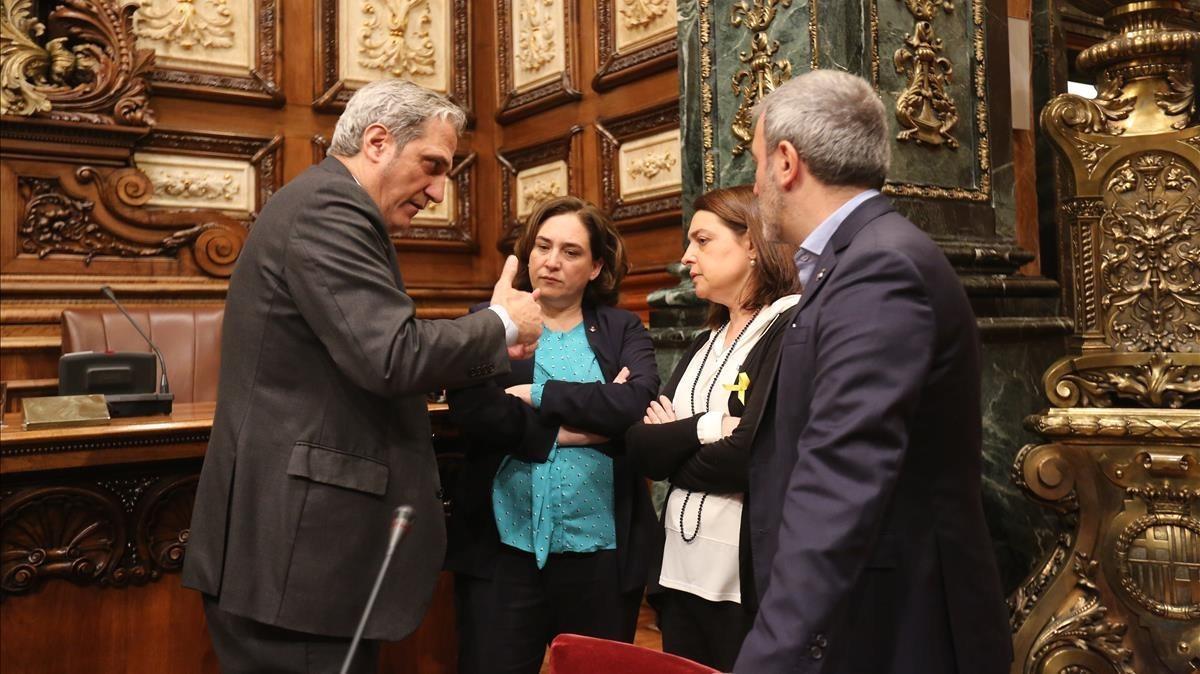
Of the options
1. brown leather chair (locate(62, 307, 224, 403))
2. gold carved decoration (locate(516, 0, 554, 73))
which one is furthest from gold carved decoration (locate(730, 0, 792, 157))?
gold carved decoration (locate(516, 0, 554, 73))

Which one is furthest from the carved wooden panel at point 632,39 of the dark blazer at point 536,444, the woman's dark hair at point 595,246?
the dark blazer at point 536,444

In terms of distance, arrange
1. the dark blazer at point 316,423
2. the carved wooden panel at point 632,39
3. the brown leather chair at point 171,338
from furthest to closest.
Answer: the carved wooden panel at point 632,39 < the brown leather chair at point 171,338 < the dark blazer at point 316,423

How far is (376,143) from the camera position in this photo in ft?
6.13

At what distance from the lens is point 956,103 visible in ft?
9.88

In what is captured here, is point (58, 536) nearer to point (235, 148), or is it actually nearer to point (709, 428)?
point (709, 428)

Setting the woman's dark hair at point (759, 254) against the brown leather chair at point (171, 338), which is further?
the brown leather chair at point (171, 338)

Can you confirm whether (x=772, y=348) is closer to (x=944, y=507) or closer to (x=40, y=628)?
(x=944, y=507)

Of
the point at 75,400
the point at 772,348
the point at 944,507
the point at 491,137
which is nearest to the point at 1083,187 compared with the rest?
the point at 772,348

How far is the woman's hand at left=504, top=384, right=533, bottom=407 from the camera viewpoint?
2.24 meters

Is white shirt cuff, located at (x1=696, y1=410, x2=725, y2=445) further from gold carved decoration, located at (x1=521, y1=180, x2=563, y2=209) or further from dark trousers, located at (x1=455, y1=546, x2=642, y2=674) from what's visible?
gold carved decoration, located at (x1=521, y1=180, x2=563, y2=209)

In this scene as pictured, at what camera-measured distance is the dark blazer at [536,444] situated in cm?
215

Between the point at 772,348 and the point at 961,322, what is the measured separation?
24.0 inches

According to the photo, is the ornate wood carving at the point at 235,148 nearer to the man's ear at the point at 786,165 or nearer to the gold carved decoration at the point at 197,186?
the gold carved decoration at the point at 197,186

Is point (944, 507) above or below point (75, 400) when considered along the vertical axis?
below
